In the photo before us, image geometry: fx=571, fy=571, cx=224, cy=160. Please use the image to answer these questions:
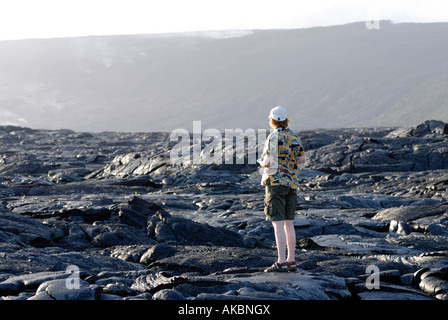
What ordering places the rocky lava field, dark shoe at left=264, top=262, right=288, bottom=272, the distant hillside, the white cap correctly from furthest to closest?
the distant hillside → the white cap → dark shoe at left=264, top=262, right=288, bottom=272 → the rocky lava field

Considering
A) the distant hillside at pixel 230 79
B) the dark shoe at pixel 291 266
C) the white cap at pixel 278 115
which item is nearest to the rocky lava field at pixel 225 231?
the dark shoe at pixel 291 266

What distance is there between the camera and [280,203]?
7344 mm

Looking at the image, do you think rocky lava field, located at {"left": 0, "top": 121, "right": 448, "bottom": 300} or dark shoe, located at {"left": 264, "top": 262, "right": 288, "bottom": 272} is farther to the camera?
dark shoe, located at {"left": 264, "top": 262, "right": 288, "bottom": 272}

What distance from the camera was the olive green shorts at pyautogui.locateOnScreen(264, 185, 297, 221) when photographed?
24.1 ft

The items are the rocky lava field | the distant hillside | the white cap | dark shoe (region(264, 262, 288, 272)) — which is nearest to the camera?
the rocky lava field

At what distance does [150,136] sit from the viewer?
2293 inches

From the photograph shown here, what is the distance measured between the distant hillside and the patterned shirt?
124 meters

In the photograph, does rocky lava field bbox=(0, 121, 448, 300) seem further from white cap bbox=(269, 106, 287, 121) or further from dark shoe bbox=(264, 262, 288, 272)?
white cap bbox=(269, 106, 287, 121)

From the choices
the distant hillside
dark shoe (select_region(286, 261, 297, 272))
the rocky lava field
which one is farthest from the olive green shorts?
the distant hillside

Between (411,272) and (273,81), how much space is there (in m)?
155

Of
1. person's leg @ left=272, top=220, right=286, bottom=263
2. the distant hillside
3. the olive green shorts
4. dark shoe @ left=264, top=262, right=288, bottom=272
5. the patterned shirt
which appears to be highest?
the distant hillside
